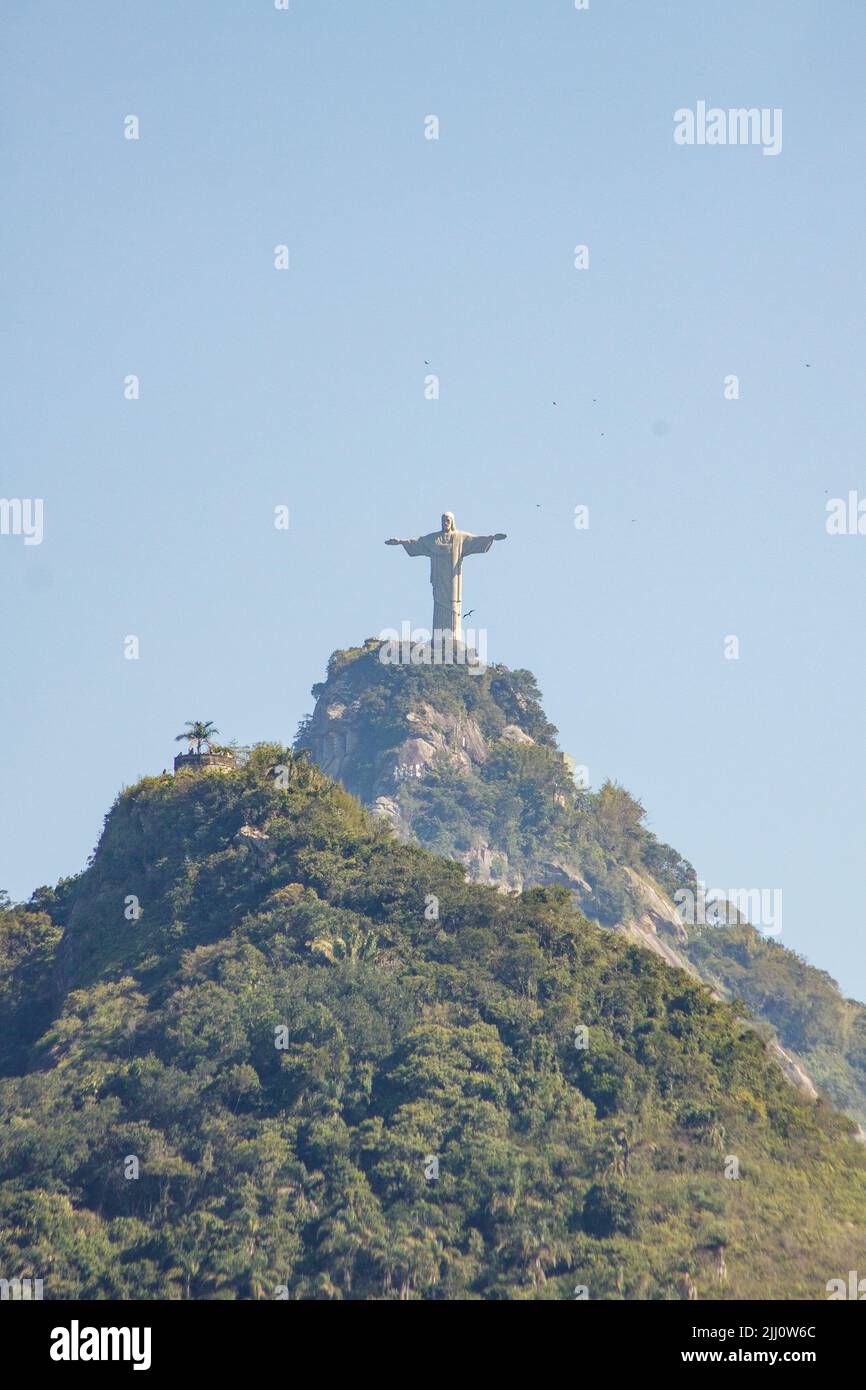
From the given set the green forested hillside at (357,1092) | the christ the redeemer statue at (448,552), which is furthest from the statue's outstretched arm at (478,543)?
the green forested hillside at (357,1092)

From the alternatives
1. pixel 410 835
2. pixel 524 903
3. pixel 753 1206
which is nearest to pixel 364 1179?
pixel 753 1206

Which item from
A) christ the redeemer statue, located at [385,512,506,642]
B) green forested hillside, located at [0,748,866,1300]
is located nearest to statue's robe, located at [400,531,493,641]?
christ the redeemer statue, located at [385,512,506,642]

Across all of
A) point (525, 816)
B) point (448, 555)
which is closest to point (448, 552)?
point (448, 555)

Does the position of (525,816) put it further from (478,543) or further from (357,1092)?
(357,1092)

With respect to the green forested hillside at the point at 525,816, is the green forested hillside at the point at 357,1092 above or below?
below

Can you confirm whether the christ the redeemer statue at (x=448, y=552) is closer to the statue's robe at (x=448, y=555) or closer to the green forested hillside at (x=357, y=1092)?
the statue's robe at (x=448, y=555)

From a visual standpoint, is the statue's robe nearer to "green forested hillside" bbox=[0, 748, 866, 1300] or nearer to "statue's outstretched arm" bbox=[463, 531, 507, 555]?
"statue's outstretched arm" bbox=[463, 531, 507, 555]
